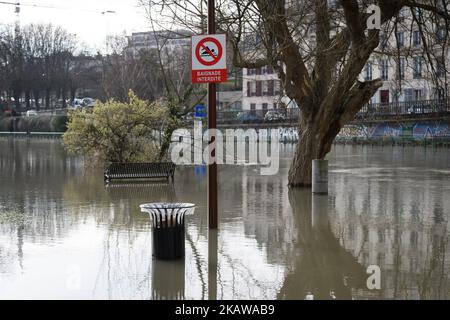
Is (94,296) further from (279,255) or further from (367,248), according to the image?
(367,248)

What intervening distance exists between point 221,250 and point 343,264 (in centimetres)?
202

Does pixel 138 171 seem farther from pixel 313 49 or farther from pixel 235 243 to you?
pixel 235 243

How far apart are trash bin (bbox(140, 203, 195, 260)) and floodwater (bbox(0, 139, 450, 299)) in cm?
19

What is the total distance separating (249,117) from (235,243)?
55.8 meters

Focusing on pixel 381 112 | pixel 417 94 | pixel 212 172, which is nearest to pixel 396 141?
pixel 381 112

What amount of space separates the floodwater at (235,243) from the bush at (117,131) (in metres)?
2.31

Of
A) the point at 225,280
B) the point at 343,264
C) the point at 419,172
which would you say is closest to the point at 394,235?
the point at 343,264

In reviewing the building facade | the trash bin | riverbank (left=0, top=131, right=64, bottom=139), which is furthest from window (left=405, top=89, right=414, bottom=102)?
the trash bin

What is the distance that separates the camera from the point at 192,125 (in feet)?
88.5

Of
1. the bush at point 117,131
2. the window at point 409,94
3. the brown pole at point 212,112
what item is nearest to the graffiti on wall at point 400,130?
the window at point 409,94

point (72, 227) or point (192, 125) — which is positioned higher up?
point (192, 125)

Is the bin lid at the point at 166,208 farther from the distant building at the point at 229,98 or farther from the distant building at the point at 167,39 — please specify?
the distant building at the point at 229,98

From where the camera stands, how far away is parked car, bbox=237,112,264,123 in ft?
208

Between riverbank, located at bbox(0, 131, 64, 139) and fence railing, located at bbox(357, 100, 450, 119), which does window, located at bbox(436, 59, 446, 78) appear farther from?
riverbank, located at bbox(0, 131, 64, 139)
